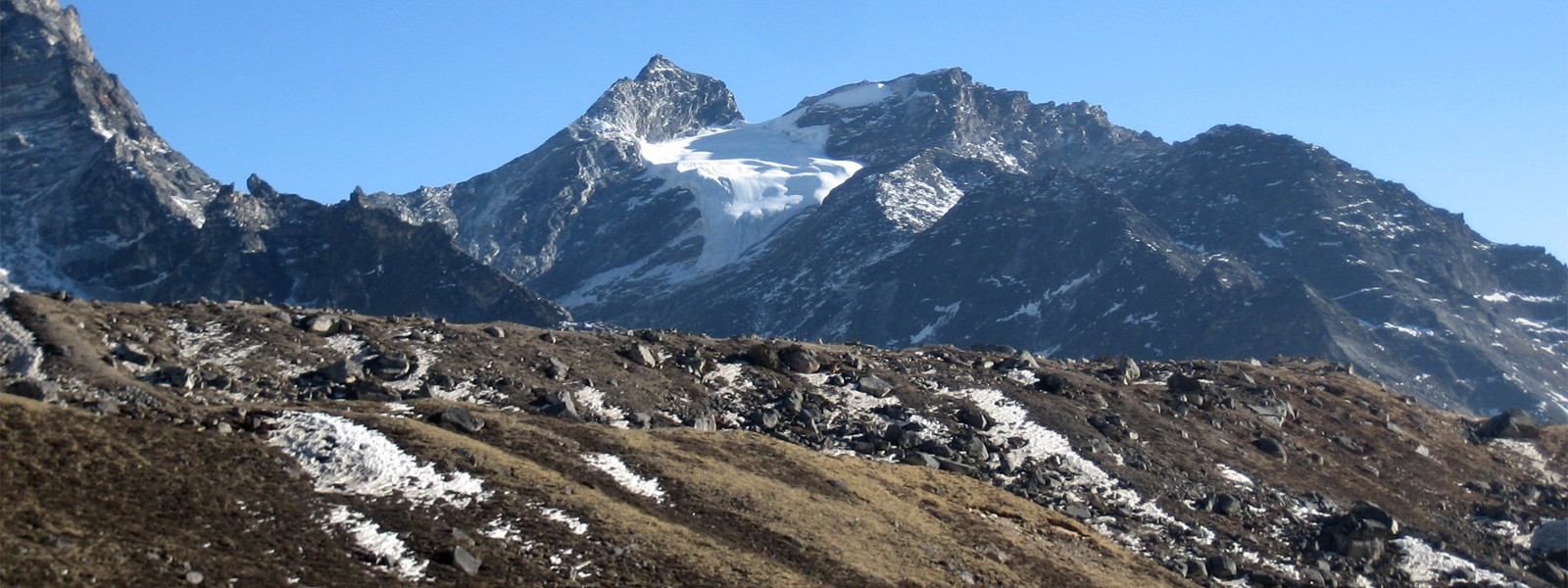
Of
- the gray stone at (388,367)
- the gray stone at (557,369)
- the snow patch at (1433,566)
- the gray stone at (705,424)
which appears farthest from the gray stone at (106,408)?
the snow patch at (1433,566)

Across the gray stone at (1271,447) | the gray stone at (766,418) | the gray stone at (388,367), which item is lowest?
the gray stone at (766,418)

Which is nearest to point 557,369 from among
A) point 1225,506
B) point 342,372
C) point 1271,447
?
point 342,372

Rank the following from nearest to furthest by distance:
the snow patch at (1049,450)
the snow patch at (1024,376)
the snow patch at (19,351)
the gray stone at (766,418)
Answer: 1. the snow patch at (19,351)
2. the snow patch at (1049,450)
3. the gray stone at (766,418)
4. the snow patch at (1024,376)

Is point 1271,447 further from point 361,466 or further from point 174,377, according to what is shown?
point 174,377

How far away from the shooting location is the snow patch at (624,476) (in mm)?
53438

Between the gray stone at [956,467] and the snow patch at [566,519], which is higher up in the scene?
the gray stone at [956,467]

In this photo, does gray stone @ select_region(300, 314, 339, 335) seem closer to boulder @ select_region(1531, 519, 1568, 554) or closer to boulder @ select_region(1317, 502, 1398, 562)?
boulder @ select_region(1317, 502, 1398, 562)

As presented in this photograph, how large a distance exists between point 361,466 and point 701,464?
14010mm

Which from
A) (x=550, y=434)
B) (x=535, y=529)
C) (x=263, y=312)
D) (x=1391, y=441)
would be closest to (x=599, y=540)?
(x=535, y=529)

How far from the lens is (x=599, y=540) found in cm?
4672

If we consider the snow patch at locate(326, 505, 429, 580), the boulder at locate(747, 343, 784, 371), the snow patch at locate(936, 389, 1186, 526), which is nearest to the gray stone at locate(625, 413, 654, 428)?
the boulder at locate(747, 343, 784, 371)

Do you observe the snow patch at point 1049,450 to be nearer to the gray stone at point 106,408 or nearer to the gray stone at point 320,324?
the gray stone at point 320,324

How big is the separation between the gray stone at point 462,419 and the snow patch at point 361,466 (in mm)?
5419

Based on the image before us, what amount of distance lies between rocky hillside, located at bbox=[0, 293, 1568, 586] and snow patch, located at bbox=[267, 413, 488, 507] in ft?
0.40
